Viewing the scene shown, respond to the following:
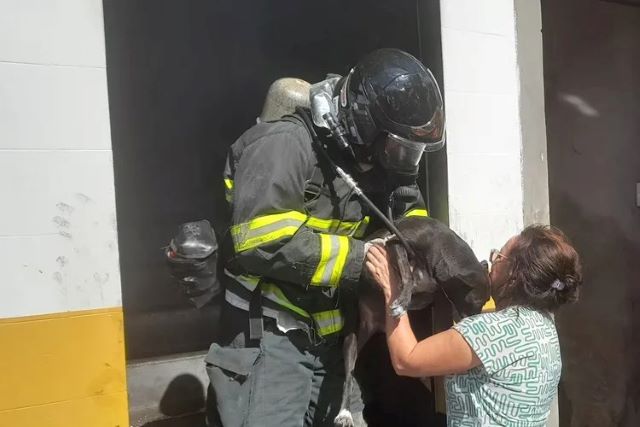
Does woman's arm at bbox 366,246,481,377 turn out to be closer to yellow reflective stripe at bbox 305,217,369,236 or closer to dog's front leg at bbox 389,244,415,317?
dog's front leg at bbox 389,244,415,317

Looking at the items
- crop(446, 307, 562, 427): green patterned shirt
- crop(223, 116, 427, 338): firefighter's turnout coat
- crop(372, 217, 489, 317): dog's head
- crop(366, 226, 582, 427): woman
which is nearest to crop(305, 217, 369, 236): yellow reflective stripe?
crop(223, 116, 427, 338): firefighter's turnout coat

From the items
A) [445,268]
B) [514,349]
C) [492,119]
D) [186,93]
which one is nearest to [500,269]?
[445,268]

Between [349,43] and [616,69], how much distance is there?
1.96 meters

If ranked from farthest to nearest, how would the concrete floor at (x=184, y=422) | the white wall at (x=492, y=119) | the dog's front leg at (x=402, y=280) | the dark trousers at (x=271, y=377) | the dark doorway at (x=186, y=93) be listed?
the dark doorway at (x=186, y=93)
the concrete floor at (x=184, y=422)
the white wall at (x=492, y=119)
the dark trousers at (x=271, y=377)
the dog's front leg at (x=402, y=280)

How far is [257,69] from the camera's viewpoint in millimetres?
4203

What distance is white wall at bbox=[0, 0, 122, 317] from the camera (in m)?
2.20

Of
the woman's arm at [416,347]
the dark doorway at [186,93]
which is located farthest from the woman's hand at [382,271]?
the dark doorway at [186,93]

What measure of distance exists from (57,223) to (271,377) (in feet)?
3.34

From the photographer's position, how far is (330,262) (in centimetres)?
226

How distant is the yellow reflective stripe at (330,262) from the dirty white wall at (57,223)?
818mm

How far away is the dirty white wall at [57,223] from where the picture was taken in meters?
2.20

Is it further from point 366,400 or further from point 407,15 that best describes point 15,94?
point 407,15

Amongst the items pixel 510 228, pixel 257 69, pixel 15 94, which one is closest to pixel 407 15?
pixel 257 69

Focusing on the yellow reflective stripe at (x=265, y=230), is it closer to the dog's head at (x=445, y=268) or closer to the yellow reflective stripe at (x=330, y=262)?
the yellow reflective stripe at (x=330, y=262)
